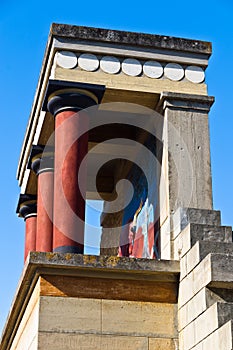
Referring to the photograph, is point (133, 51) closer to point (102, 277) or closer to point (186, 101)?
point (186, 101)

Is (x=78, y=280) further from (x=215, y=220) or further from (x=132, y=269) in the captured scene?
(x=215, y=220)

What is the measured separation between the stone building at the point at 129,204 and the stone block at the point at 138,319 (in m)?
0.02

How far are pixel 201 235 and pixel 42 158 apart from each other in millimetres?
5660

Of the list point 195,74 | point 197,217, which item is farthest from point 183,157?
point 195,74

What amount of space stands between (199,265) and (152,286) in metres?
1.22

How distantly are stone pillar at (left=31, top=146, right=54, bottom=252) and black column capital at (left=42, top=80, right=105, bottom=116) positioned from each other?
2697 mm

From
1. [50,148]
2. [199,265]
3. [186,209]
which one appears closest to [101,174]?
[50,148]

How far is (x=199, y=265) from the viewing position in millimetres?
10570

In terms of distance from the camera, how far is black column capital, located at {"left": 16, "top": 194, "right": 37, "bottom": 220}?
719 inches

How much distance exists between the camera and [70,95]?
13.2 m

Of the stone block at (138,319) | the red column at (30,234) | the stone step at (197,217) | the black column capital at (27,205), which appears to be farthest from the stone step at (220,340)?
the black column capital at (27,205)

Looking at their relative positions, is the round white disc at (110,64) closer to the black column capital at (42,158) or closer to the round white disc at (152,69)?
the round white disc at (152,69)

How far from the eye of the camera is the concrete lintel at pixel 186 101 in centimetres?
1342

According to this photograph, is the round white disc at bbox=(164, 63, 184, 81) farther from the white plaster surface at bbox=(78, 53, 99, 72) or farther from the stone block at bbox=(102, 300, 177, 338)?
the stone block at bbox=(102, 300, 177, 338)
